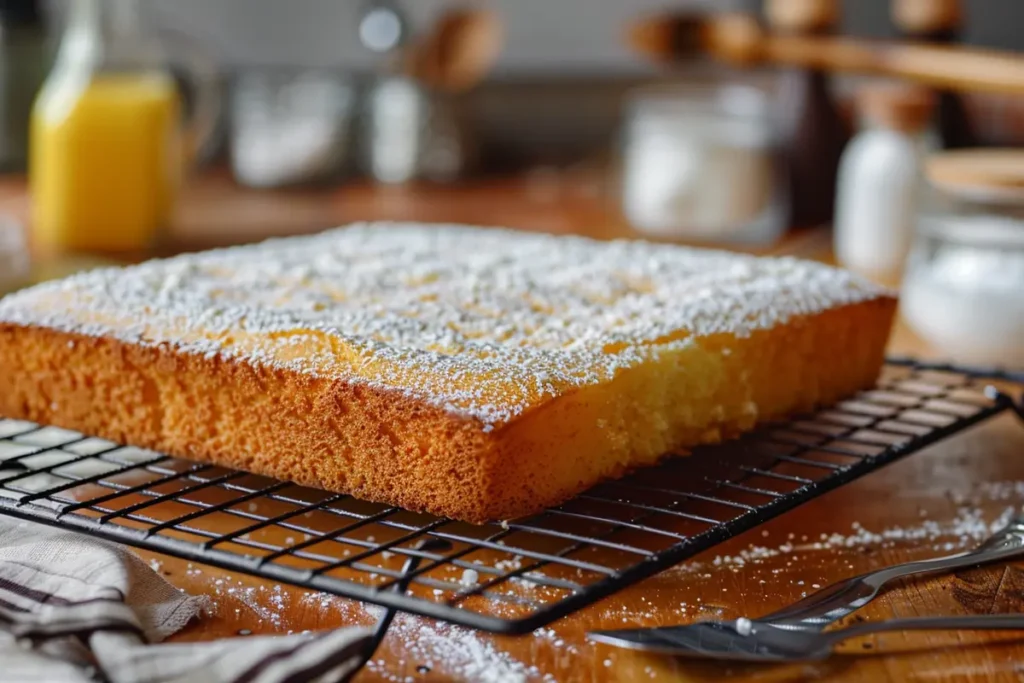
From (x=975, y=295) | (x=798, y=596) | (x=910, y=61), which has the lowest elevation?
(x=798, y=596)

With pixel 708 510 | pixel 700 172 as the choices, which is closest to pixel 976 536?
pixel 708 510

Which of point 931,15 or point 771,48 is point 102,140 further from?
point 931,15

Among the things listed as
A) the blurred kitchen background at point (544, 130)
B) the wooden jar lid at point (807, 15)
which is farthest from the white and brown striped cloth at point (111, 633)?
the wooden jar lid at point (807, 15)

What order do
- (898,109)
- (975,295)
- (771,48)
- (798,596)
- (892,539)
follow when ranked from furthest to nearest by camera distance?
1. (771,48)
2. (898,109)
3. (975,295)
4. (892,539)
5. (798,596)

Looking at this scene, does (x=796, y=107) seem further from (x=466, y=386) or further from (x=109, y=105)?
(x=466, y=386)

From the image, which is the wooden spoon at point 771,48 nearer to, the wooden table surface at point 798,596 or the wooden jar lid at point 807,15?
the wooden jar lid at point 807,15

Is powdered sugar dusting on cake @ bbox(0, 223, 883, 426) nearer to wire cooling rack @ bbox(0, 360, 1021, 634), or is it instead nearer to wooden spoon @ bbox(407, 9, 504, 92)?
wire cooling rack @ bbox(0, 360, 1021, 634)

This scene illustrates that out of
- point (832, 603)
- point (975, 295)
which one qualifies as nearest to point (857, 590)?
point (832, 603)
